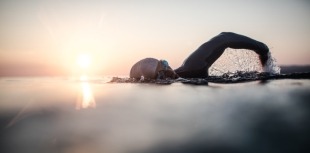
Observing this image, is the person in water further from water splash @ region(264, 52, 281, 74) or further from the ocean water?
the ocean water

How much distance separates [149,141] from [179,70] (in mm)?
11890

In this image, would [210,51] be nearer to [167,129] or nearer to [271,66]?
[271,66]

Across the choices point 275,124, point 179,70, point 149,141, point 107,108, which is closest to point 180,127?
point 149,141

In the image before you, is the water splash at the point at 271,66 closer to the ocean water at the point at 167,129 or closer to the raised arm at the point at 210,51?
the raised arm at the point at 210,51

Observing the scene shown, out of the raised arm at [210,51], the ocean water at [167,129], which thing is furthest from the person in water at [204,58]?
the ocean water at [167,129]

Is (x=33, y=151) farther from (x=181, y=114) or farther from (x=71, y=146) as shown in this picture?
(x=181, y=114)

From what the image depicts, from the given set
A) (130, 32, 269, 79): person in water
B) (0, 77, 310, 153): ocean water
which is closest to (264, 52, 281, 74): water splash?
(130, 32, 269, 79): person in water

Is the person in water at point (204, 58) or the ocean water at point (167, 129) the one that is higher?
the person in water at point (204, 58)

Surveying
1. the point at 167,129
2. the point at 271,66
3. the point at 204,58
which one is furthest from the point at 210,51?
the point at 167,129

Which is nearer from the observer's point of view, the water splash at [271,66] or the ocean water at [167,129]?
the ocean water at [167,129]

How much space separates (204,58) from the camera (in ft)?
47.1

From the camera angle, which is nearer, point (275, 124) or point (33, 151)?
point (33, 151)

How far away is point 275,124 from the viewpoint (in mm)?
3584

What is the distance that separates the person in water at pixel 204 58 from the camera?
47.2 ft
